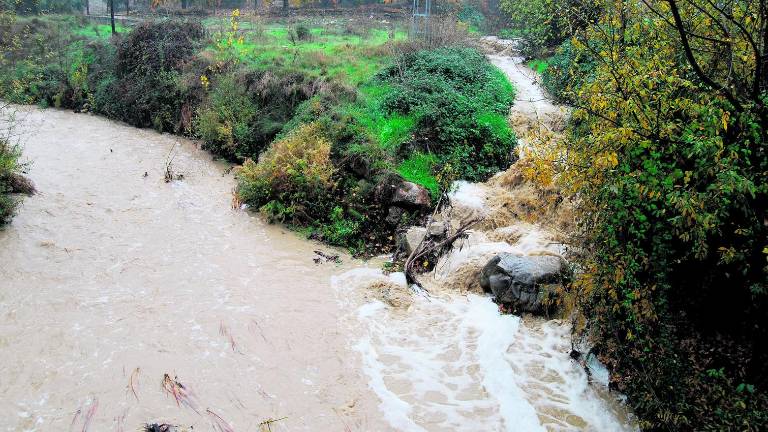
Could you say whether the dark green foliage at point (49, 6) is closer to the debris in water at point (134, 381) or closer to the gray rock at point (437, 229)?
the gray rock at point (437, 229)

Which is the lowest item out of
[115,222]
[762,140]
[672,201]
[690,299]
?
[115,222]

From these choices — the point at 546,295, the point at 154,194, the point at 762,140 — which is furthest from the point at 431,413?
the point at 154,194

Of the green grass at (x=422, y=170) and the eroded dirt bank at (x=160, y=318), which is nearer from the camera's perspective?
the eroded dirt bank at (x=160, y=318)

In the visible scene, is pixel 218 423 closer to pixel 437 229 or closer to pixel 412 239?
pixel 412 239

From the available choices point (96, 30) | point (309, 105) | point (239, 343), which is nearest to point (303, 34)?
point (309, 105)

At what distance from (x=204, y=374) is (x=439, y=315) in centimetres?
399

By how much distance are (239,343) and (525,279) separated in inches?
193

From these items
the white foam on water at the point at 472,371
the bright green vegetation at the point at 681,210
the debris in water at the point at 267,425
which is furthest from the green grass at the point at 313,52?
the debris in water at the point at 267,425

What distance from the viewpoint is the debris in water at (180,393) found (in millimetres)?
6836

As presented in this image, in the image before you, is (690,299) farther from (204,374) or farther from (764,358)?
(204,374)

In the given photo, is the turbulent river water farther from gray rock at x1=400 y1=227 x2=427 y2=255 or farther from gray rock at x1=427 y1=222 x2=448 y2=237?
gray rock at x1=427 y1=222 x2=448 y2=237

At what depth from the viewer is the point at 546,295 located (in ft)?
27.8

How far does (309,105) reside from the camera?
15.7m

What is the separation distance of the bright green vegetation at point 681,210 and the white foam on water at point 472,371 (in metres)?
0.93
